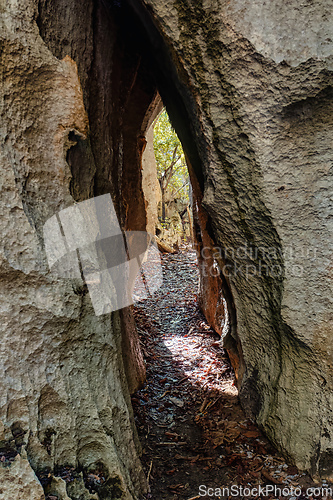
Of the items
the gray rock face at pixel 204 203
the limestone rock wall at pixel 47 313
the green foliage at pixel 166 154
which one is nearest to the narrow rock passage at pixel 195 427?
the gray rock face at pixel 204 203

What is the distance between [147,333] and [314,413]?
9.87 feet

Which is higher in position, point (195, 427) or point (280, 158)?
point (280, 158)

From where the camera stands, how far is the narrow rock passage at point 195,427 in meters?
2.59

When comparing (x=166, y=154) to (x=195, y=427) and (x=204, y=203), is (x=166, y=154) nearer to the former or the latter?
(x=204, y=203)

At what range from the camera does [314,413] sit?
2545 mm

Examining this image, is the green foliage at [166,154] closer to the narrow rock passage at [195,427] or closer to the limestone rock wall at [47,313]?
the narrow rock passage at [195,427]

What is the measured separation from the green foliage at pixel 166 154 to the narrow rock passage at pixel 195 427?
266 inches

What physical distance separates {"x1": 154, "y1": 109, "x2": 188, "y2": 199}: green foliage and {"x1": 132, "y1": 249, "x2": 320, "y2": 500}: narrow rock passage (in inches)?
266

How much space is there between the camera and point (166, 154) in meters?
11.4

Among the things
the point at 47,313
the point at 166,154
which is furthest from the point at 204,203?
the point at 166,154

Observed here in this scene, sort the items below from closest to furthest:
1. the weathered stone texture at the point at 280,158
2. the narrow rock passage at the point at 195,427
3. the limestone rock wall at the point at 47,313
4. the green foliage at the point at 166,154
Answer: the limestone rock wall at the point at 47,313, the weathered stone texture at the point at 280,158, the narrow rock passage at the point at 195,427, the green foliage at the point at 166,154

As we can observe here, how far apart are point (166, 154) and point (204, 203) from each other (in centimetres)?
888

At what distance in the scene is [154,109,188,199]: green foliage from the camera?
11.0 metres

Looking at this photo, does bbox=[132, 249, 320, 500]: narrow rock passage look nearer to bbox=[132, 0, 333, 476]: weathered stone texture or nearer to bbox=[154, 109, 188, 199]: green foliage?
bbox=[132, 0, 333, 476]: weathered stone texture
